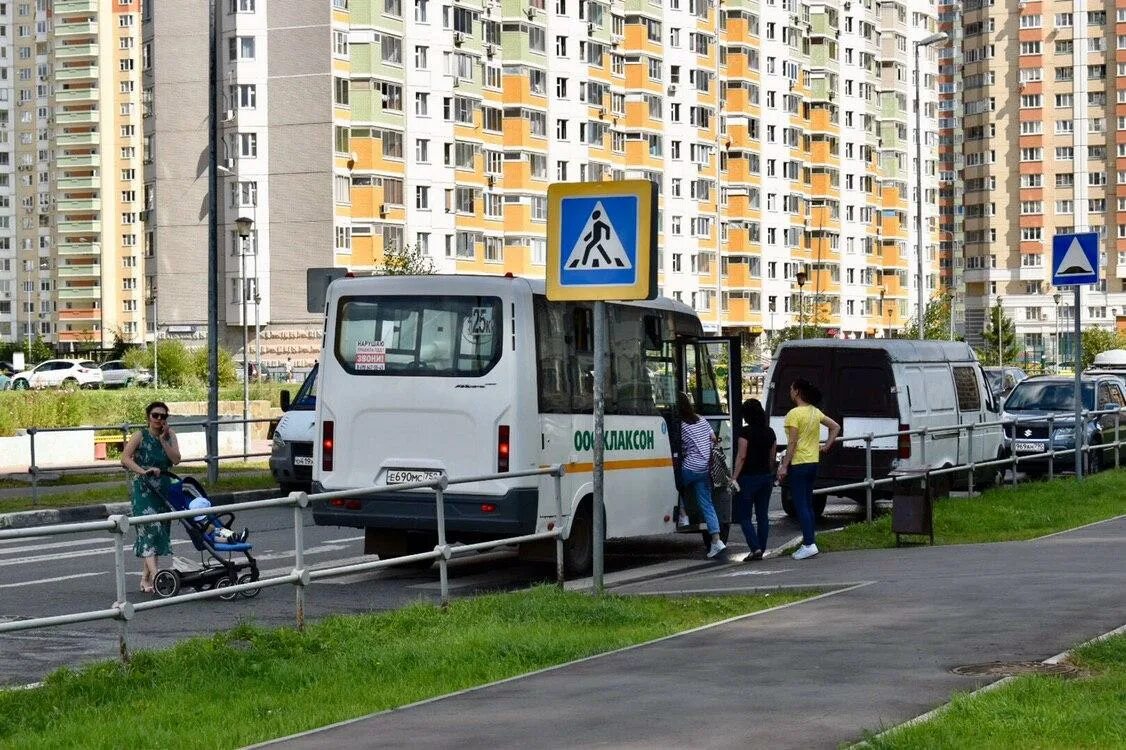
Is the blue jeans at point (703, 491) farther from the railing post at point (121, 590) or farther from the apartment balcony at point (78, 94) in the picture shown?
the apartment balcony at point (78, 94)

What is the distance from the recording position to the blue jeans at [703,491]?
61.6ft

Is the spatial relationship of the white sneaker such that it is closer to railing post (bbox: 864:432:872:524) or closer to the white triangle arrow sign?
railing post (bbox: 864:432:872:524)

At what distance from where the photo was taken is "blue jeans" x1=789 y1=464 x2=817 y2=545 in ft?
60.1

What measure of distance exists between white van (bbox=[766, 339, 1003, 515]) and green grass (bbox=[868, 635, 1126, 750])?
46.6 feet

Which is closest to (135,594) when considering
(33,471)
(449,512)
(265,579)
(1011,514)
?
(265,579)

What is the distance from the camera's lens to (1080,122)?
151125mm

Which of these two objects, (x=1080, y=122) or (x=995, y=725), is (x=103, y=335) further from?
(x=995, y=725)

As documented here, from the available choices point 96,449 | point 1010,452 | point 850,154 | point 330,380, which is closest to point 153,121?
point 850,154

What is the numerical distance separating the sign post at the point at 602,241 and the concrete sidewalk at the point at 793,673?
237 cm

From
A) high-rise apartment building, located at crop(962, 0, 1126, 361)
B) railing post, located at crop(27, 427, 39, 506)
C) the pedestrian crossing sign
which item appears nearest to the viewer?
the pedestrian crossing sign

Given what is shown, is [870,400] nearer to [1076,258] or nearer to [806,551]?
[1076,258]

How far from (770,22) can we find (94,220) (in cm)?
6183

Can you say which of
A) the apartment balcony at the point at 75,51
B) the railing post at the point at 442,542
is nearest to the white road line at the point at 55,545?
the railing post at the point at 442,542

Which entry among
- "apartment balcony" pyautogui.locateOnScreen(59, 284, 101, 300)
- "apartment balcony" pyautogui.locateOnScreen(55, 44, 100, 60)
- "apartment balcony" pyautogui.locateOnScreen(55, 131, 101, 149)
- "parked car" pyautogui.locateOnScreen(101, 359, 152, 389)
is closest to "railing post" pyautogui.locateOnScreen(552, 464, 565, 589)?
"parked car" pyautogui.locateOnScreen(101, 359, 152, 389)
